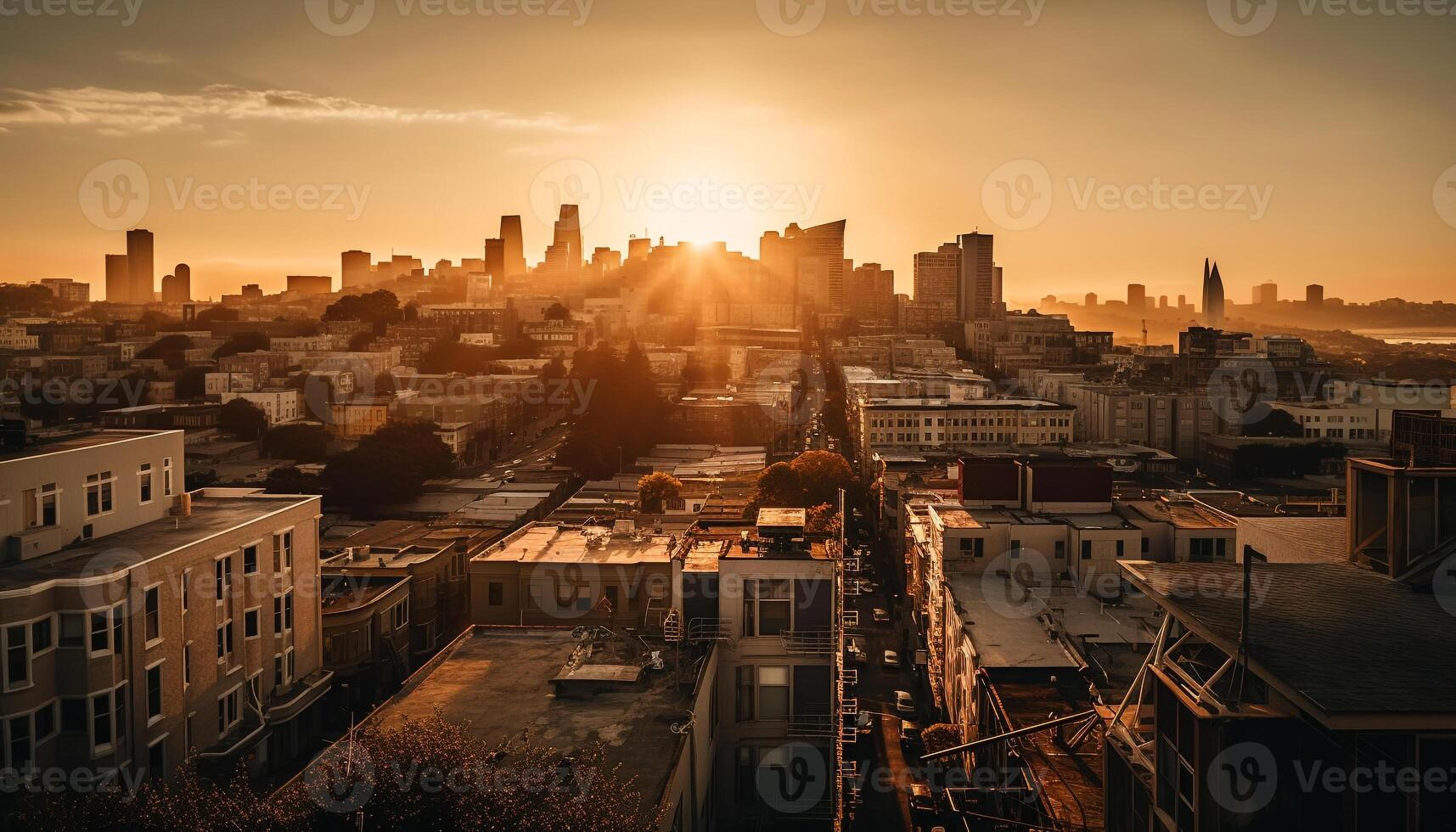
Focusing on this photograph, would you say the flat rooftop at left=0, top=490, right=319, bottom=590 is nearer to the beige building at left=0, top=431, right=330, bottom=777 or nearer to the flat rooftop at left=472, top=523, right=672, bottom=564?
the beige building at left=0, top=431, right=330, bottom=777

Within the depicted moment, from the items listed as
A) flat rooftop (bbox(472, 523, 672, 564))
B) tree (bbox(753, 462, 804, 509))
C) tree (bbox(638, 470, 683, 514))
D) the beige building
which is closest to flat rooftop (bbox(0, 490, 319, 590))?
the beige building

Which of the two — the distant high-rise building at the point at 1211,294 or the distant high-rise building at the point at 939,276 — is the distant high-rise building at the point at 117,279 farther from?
the distant high-rise building at the point at 1211,294

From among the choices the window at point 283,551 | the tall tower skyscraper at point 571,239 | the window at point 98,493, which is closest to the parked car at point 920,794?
the window at point 283,551

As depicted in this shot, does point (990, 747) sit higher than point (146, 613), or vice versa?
point (146, 613)

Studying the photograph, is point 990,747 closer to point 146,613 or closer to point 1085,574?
point 1085,574

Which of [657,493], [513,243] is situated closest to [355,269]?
[513,243]

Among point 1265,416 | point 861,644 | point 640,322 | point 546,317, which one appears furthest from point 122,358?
point 1265,416
